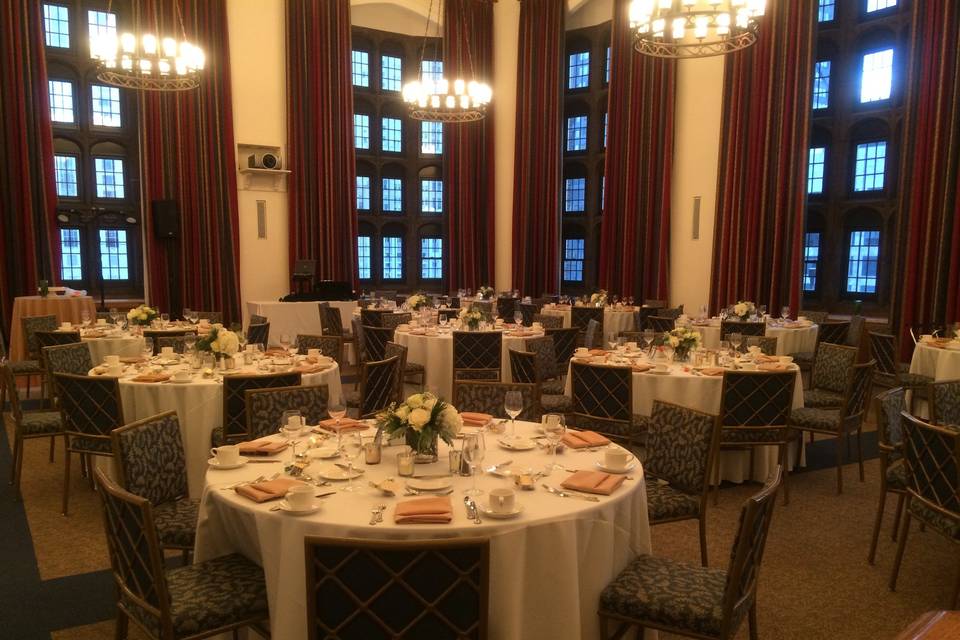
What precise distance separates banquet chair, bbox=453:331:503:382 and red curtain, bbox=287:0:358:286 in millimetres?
6500

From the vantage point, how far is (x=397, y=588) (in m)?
2.12

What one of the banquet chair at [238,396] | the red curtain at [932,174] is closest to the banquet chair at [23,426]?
the banquet chair at [238,396]

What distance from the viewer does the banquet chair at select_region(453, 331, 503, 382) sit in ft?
22.6

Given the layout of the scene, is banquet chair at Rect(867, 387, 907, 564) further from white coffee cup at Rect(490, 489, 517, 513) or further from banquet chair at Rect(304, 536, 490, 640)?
banquet chair at Rect(304, 536, 490, 640)

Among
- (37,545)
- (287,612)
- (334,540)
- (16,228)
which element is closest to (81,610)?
(37,545)

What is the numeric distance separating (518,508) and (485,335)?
440 centimetres

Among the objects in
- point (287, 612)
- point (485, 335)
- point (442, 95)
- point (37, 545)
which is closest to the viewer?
point (287, 612)

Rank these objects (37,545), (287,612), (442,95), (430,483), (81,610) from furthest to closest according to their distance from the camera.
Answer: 1. (442,95)
2. (37,545)
3. (81,610)
4. (430,483)
5. (287,612)

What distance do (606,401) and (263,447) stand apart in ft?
8.38

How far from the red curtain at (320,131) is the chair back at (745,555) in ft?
36.0

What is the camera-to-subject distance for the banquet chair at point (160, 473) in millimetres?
3109

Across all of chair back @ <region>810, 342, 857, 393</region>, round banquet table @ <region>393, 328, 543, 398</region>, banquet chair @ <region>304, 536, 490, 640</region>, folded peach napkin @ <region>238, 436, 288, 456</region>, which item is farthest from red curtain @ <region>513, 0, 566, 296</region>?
banquet chair @ <region>304, 536, 490, 640</region>

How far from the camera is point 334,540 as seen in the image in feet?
6.61

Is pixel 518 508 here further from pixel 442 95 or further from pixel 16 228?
pixel 16 228
